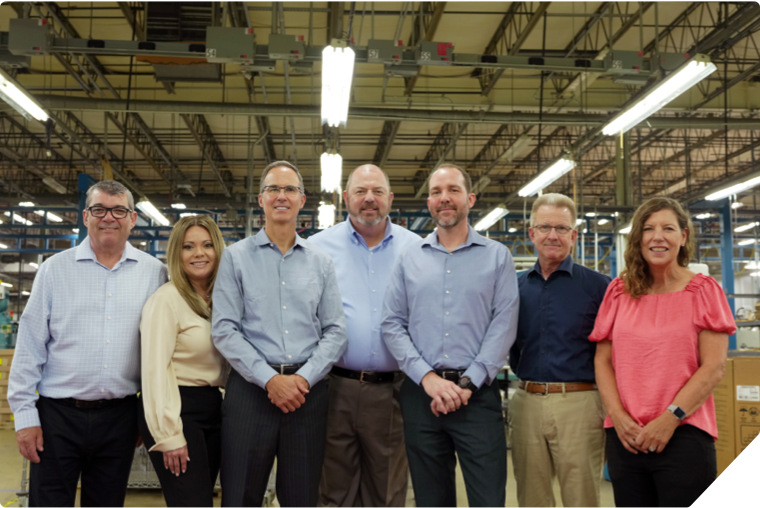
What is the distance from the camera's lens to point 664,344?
2107 millimetres

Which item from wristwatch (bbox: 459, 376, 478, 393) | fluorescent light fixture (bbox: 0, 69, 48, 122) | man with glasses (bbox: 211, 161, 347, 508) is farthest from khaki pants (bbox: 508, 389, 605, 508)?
fluorescent light fixture (bbox: 0, 69, 48, 122)

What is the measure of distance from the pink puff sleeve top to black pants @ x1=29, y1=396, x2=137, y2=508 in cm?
183

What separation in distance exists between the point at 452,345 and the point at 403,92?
757 centimetres

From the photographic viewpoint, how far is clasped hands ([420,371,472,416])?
7.16 ft

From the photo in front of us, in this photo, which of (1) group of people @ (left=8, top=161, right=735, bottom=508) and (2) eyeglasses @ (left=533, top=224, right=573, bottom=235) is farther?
(2) eyeglasses @ (left=533, top=224, right=573, bottom=235)

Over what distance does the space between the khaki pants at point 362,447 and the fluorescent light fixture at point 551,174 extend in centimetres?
540

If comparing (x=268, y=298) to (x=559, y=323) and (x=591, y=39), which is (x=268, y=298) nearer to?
(x=559, y=323)

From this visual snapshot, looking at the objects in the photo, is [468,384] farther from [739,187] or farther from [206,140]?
[206,140]

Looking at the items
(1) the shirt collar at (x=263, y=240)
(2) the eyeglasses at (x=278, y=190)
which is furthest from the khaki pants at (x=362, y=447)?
(2) the eyeglasses at (x=278, y=190)

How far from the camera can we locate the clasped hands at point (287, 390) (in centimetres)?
221

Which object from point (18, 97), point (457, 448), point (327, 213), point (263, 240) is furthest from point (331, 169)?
point (457, 448)

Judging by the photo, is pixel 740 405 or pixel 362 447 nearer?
pixel 362 447

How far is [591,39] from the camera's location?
26.9 feet

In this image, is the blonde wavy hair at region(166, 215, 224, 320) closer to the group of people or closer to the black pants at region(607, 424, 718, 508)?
the group of people
